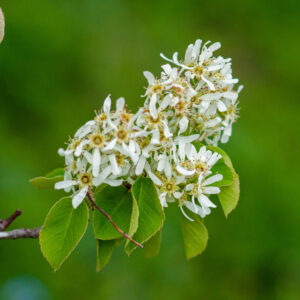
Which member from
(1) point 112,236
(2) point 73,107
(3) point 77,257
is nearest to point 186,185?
(1) point 112,236

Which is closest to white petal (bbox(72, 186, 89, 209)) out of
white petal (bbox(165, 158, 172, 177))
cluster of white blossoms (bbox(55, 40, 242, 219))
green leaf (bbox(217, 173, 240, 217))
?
cluster of white blossoms (bbox(55, 40, 242, 219))

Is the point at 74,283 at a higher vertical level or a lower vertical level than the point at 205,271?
higher

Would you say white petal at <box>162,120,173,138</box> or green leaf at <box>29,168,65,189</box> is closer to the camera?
white petal at <box>162,120,173,138</box>

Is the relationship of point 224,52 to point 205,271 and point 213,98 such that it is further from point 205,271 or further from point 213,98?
point 213,98

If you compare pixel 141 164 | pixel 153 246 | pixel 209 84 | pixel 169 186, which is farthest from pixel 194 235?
pixel 209 84

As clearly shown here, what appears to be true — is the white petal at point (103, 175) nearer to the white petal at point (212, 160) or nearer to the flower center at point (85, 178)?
the flower center at point (85, 178)

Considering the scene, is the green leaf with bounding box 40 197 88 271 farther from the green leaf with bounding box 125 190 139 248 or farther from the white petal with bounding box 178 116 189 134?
the white petal with bounding box 178 116 189 134

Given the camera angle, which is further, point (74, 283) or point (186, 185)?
point (74, 283)
